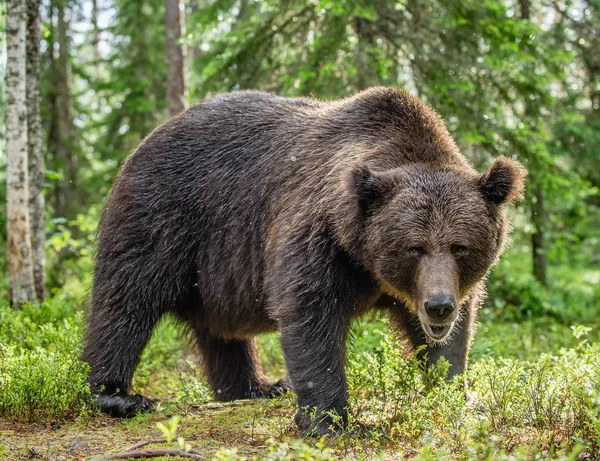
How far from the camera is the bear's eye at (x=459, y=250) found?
192 inches

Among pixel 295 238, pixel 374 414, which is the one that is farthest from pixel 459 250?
pixel 374 414

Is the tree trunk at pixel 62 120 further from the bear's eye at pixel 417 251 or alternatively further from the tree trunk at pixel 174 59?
the bear's eye at pixel 417 251

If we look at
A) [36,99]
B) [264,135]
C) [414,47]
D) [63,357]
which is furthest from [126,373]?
[414,47]

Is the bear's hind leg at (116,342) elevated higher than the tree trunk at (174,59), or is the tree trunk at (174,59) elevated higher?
the tree trunk at (174,59)

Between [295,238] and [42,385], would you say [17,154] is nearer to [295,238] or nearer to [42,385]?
[42,385]

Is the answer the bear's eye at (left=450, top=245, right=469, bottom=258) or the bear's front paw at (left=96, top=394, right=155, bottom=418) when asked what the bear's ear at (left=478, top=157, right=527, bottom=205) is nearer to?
the bear's eye at (left=450, top=245, right=469, bottom=258)

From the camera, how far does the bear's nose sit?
15.1ft

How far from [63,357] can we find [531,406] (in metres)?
3.64

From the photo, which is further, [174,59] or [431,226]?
[174,59]

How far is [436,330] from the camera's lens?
4941 millimetres

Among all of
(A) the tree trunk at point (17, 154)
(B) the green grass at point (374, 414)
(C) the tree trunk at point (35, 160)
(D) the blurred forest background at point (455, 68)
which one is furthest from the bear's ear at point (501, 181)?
(C) the tree trunk at point (35, 160)

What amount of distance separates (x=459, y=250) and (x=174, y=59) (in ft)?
38.8

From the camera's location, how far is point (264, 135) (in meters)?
6.53

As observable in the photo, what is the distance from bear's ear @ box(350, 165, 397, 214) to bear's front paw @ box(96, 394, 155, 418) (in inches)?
101
